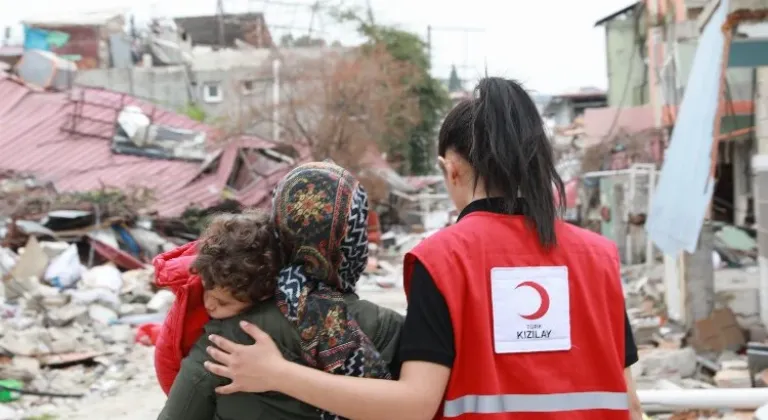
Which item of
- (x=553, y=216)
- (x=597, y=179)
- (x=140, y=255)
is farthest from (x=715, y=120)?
(x=597, y=179)

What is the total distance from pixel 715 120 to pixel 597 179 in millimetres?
18818

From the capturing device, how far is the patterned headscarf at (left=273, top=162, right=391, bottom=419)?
171 centimetres

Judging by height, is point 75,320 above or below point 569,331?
below

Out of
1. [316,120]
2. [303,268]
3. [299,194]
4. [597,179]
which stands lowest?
[597,179]

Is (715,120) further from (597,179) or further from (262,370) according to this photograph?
(597,179)

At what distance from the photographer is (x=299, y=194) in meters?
1.73

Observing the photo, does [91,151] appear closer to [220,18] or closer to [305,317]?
[220,18]

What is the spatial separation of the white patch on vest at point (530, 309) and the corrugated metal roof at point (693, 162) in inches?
214

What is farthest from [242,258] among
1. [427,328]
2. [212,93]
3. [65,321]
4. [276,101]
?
[212,93]

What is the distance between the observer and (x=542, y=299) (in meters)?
1.68

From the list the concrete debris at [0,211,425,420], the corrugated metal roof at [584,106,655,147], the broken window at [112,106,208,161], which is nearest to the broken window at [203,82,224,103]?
the broken window at [112,106,208,161]

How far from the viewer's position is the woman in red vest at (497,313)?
160 centimetres

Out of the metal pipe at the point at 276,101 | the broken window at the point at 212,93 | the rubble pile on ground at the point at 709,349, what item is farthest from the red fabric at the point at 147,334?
the broken window at the point at 212,93

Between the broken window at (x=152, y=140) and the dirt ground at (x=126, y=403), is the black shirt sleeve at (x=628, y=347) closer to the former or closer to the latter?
the dirt ground at (x=126, y=403)
